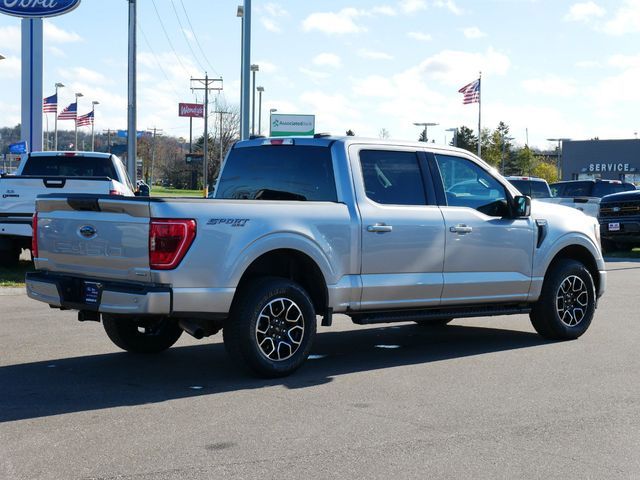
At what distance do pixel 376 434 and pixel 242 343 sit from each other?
1.70 meters

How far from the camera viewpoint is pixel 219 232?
6.81 metres

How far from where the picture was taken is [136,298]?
6.56 metres

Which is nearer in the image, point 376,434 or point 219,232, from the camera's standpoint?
point 376,434

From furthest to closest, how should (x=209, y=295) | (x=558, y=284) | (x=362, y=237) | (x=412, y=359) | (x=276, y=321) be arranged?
(x=558, y=284)
(x=412, y=359)
(x=362, y=237)
(x=276, y=321)
(x=209, y=295)

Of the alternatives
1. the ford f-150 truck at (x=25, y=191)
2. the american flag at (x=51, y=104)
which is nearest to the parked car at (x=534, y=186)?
the ford f-150 truck at (x=25, y=191)

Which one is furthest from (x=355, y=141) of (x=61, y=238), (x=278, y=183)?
(x=61, y=238)

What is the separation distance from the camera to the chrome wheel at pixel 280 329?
23.4 feet

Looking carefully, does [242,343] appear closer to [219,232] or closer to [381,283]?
[219,232]

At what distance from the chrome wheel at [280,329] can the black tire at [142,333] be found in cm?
124

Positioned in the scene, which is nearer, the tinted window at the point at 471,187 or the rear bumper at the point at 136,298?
the rear bumper at the point at 136,298

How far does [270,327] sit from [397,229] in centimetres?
151

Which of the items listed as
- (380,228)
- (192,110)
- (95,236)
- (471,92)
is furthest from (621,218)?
(192,110)

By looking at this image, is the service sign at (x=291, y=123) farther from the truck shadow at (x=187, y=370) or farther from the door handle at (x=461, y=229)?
the door handle at (x=461, y=229)

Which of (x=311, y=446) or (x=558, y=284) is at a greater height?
(x=558, y=284)
